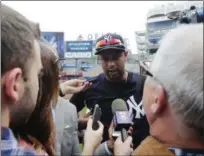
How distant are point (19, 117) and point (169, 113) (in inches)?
18.3

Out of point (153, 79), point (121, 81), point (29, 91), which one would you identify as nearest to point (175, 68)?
point (153, 79)

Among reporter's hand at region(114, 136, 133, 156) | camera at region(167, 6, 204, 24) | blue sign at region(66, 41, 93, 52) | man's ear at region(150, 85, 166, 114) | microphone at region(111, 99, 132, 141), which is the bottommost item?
reporter's hand at region(114, 136, 133, 156)

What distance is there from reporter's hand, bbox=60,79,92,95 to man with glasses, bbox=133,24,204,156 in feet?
5.37

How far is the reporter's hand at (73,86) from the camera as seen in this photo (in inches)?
110

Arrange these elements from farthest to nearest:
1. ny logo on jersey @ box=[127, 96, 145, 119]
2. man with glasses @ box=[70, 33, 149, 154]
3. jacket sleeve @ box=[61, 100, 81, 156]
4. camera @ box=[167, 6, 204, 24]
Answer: man with glasses @ box=[70, 33, 149, 154] < ny logo on jersey @ box=[127, 96, 145, 119] < jacket sleeve @ box=[61, 100, 81, 156] < camera @ box=[167, 6, 204, 24]

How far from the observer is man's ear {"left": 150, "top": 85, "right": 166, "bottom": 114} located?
115 cm

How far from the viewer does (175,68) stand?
108 centimetres

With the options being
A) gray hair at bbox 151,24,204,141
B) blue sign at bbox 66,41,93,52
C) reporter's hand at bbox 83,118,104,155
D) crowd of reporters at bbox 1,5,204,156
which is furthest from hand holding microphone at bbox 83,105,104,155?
blue sign at bbox 66,41,93,52

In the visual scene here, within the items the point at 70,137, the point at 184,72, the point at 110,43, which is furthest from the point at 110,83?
the point at 184,72

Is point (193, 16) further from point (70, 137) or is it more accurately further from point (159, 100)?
point (70, 137)

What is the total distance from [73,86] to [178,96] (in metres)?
1.82

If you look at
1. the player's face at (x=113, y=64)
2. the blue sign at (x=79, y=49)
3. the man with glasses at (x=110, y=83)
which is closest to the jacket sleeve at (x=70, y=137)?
the man with glasses at (x=110, y=83)

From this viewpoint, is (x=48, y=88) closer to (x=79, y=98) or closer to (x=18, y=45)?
(x=18, y=45)

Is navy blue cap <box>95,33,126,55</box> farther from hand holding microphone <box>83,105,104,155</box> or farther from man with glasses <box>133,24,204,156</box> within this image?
man with glasses <box>133,24,204,156</box>
